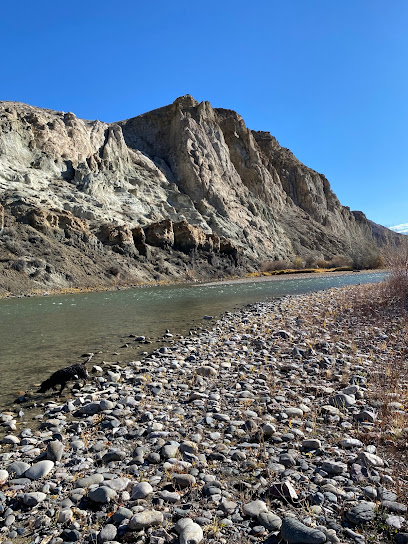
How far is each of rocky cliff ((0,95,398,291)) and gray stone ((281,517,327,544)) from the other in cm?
1990

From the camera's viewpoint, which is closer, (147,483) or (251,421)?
(147,483)

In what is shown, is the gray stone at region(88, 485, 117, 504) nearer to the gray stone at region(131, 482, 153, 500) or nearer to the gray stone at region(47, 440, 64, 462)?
the gray stone at region(131, 482, 153, 500)

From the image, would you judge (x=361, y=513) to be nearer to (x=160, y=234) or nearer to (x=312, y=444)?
(x=312, y=444)

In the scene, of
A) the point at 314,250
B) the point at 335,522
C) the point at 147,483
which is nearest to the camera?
the point at 335,522

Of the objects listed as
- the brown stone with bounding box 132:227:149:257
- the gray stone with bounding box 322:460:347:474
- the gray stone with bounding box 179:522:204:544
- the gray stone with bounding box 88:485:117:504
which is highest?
the brown stone with bounding box 132:227:149:257

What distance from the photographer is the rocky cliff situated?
1603 inches

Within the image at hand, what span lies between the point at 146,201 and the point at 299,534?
2395 inches

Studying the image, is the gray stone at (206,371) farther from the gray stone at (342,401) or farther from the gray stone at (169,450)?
the gray stone at (169,450)

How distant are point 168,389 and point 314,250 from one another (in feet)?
301

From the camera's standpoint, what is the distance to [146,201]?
6103 cm

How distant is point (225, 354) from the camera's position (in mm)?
9430

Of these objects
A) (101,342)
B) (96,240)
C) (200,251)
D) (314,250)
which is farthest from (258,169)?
(101,342)

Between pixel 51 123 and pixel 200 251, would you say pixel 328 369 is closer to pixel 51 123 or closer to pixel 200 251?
pixel 200 251

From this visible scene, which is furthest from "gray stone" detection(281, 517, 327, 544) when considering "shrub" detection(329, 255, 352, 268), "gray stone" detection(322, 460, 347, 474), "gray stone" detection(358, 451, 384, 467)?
"shrub" detection(329, 255, 352, 268)
